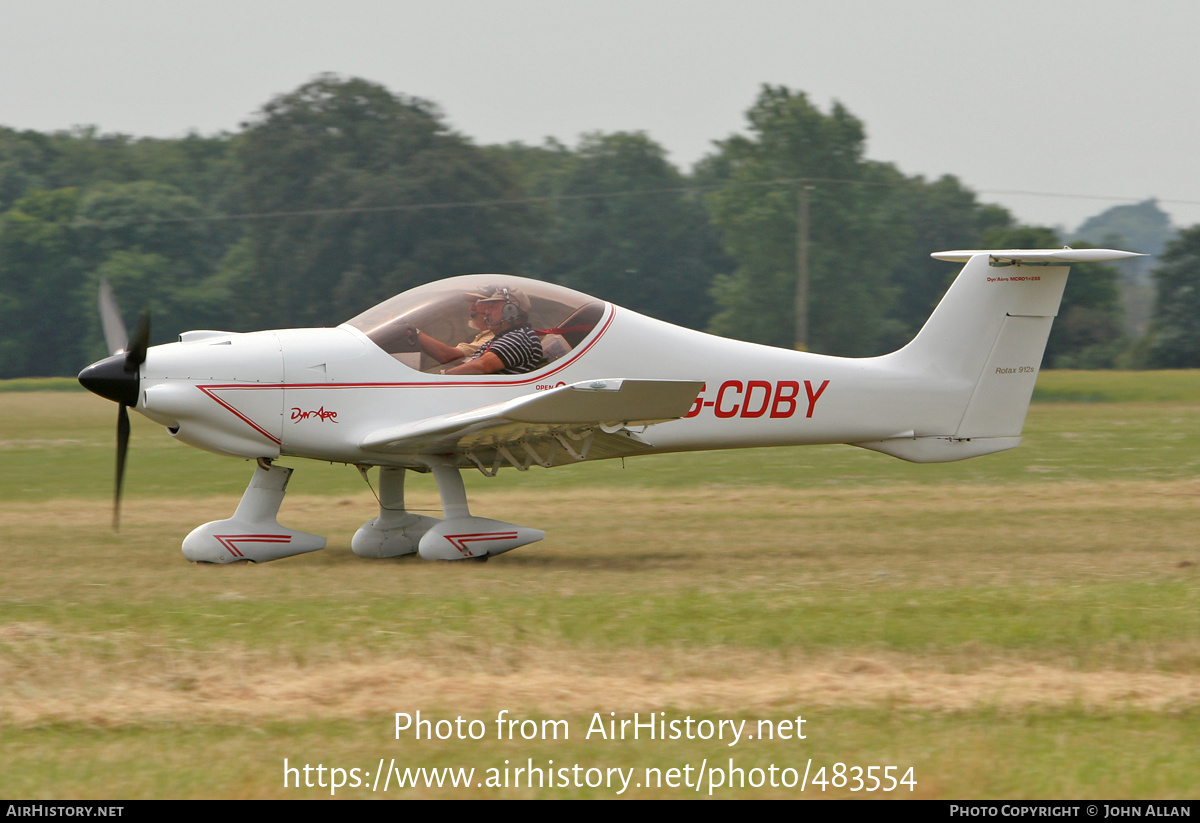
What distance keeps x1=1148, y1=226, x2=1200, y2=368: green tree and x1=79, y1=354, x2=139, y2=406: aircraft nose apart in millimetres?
49352

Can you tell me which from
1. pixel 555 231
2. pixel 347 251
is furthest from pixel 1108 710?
pixel 555 231

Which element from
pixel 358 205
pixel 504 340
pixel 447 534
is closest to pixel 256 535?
pixel 447 534

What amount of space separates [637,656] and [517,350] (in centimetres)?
392

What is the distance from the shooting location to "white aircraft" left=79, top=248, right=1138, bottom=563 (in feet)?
30.2

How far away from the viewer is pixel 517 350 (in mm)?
9773

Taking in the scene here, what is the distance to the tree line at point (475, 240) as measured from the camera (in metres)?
50.0

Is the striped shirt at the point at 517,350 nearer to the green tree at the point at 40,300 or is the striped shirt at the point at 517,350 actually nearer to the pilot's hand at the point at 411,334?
the pilot's hand at the point at 411,334

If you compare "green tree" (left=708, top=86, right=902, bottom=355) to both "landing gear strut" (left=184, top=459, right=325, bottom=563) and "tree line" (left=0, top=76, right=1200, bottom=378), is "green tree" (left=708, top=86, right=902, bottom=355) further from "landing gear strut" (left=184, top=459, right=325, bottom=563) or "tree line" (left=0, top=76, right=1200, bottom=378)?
"landing gear strut" (left=184, top=459, right=325, bottom=563)

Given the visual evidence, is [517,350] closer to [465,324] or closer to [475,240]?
[465,324]

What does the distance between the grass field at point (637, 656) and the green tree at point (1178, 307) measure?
43.2m

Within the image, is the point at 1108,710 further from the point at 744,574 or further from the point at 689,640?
the point at 744,574

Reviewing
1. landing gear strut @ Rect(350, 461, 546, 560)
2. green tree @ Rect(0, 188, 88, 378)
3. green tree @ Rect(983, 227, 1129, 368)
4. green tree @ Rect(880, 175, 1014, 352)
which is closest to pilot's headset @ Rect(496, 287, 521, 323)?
landing gear strut @ Rect(350, 461, 546, 560)

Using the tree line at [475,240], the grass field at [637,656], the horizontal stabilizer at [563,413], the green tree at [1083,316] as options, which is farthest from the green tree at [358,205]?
the horizontal stabilizer at [563,413]
